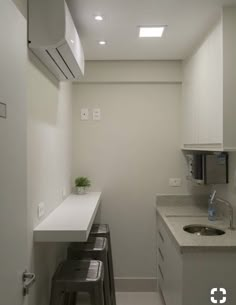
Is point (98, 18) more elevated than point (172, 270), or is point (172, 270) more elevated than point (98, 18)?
point (98, 18)

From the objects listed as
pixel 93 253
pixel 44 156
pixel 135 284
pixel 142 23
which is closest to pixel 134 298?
pixel 135 284

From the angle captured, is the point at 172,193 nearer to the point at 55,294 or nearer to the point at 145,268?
the point at 145,268

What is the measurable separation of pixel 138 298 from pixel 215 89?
2.42m

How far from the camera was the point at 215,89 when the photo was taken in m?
2.36

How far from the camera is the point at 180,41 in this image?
116 inches

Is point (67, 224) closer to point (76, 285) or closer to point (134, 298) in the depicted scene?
point (76, 285)

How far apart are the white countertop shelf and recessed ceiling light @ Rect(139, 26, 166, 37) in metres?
1.61

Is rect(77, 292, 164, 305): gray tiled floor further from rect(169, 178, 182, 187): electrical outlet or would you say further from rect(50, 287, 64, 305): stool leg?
rect(50, 287, 64, 305): stool leg

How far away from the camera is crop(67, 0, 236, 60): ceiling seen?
2.18 meters

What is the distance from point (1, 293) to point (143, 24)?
2174 mm

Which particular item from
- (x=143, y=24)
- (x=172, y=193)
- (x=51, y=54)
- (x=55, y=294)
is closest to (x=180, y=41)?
(x=143, y=24)

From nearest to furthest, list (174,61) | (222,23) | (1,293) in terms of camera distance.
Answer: (1,293) < (222,23) < (174,61)

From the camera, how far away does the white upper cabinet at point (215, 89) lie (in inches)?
86.0

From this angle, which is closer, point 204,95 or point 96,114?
point 204,95
